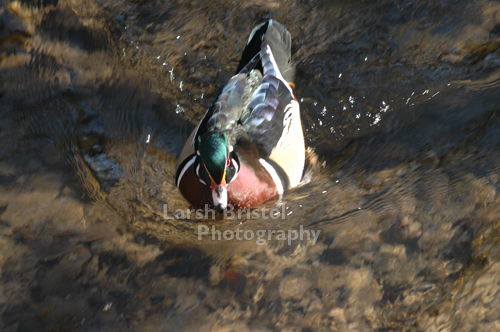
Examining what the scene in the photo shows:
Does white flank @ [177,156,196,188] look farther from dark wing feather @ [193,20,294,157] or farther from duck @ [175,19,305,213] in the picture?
dark wing feather @ [193,20,294,157]

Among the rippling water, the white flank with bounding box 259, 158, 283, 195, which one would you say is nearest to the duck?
the white flank with bounding box 259, 158, 283, 195

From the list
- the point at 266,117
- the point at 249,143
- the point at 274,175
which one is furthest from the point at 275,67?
the point at 274,175

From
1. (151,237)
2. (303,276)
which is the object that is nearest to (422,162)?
(303,276)

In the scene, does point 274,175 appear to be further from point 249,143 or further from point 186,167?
point 186,167

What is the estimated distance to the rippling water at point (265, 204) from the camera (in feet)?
7.26

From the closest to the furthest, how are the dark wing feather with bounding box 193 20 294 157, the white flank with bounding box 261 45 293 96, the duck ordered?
the duck < the dark wing feather with bounding box 193 20 294 157 < the white flank with bounding box 261 45 293 96

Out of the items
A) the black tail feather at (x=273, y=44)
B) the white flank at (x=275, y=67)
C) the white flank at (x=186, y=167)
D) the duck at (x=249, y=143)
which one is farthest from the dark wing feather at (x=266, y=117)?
the white flank at (x=186, y=167)

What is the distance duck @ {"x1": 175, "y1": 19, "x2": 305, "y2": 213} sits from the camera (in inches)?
120

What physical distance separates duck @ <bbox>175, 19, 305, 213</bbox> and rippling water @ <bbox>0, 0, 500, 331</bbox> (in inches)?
6.8

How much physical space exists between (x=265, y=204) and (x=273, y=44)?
1.50m

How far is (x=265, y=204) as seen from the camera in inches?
126

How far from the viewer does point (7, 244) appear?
257 centimetres

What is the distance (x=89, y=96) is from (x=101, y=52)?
0.53 meters

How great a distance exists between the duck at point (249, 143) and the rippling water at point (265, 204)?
0.17m
